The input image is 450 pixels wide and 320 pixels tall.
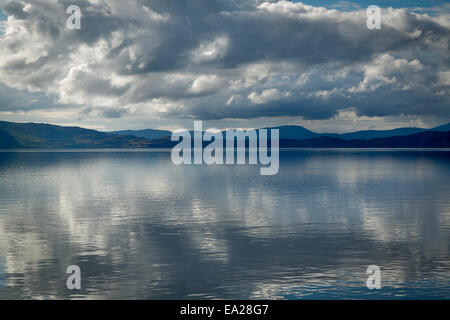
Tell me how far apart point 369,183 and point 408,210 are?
3995cm

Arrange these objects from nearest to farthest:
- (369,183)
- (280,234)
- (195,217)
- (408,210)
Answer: (280,234) → (195,217) → (408,210) → (369,183)

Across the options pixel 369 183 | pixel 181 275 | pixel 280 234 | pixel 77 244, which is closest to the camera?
pixel 181 275

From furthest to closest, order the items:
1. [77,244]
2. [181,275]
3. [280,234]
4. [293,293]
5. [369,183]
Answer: [369,183] → [280,234] → [77,244] → [181,275] → [293,293]

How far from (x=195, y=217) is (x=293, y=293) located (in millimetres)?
28714

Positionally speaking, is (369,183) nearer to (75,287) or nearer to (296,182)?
(296,182)

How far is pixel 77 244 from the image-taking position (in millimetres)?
39500

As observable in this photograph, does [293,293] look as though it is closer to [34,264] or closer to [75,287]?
[75,287]

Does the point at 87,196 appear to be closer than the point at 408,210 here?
No

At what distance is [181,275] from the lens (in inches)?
1187

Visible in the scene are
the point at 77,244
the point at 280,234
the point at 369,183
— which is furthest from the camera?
the point at 369,183
